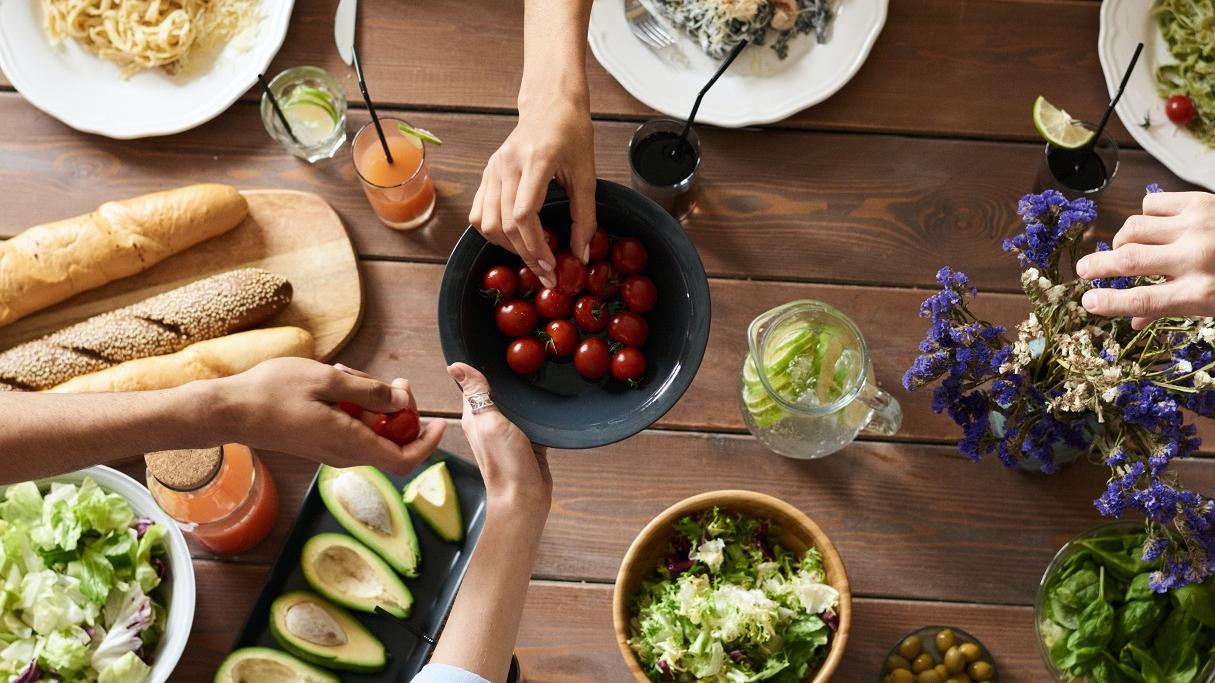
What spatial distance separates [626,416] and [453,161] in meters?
0.65

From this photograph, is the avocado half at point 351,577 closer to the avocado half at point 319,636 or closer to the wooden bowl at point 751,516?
the avocado half at point 319,636

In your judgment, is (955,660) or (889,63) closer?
(955,660)

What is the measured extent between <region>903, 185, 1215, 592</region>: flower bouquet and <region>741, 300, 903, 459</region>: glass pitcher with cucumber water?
5.9 inches

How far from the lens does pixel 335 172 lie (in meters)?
1.77

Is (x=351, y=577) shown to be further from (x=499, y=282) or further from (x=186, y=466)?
(x=499, y=282)

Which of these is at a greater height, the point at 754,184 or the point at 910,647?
the point at 754,184

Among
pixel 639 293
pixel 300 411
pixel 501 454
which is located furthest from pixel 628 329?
pixel 300 411

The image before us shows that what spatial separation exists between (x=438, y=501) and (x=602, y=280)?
0.45 metres

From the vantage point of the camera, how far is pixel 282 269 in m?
1.69

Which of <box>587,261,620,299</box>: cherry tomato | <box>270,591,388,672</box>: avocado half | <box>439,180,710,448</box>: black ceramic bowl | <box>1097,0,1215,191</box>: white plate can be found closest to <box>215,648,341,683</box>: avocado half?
<box>270,591,388,672</box>: avocado half

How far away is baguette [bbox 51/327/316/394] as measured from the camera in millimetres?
1558

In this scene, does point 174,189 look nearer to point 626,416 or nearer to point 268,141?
point 268,141

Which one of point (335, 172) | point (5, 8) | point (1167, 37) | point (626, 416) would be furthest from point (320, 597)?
point (1167, 37)

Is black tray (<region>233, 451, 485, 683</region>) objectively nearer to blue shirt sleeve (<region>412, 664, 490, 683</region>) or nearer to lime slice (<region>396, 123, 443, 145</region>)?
blue shirt sleeve (<region>412, 664, 490, 683</region>)
